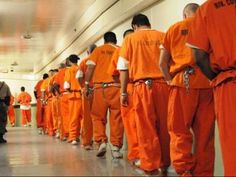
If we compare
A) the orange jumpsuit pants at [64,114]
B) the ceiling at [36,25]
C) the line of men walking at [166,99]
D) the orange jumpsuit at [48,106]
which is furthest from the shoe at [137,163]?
the orange jumpsuit at [48,106]

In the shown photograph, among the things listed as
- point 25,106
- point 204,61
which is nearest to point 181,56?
point 204,61

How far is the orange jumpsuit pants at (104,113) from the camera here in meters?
5.08

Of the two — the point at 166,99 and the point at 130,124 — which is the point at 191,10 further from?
the point at 130,124

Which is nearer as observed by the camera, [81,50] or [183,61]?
[183,61]

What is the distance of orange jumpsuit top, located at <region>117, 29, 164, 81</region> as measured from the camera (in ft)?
12.7

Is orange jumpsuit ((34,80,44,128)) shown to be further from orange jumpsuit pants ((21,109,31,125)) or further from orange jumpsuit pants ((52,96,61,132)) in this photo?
orange jumpsuit pants ((21,109,31,125))

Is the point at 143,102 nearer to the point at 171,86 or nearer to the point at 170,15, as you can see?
the point at 171,86

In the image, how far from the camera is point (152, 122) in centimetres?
377

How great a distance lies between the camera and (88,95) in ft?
18.7

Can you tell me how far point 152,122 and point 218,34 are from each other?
1430 millimetres

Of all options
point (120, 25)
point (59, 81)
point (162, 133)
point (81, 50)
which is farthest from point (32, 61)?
point (162, 133)

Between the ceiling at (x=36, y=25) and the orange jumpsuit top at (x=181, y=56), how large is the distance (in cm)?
563

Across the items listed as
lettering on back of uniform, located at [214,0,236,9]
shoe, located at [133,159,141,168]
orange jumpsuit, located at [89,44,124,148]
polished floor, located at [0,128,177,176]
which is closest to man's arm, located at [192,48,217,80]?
lettering on back of uniform, located at [214,0,236,9]

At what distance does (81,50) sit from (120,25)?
3.76m
